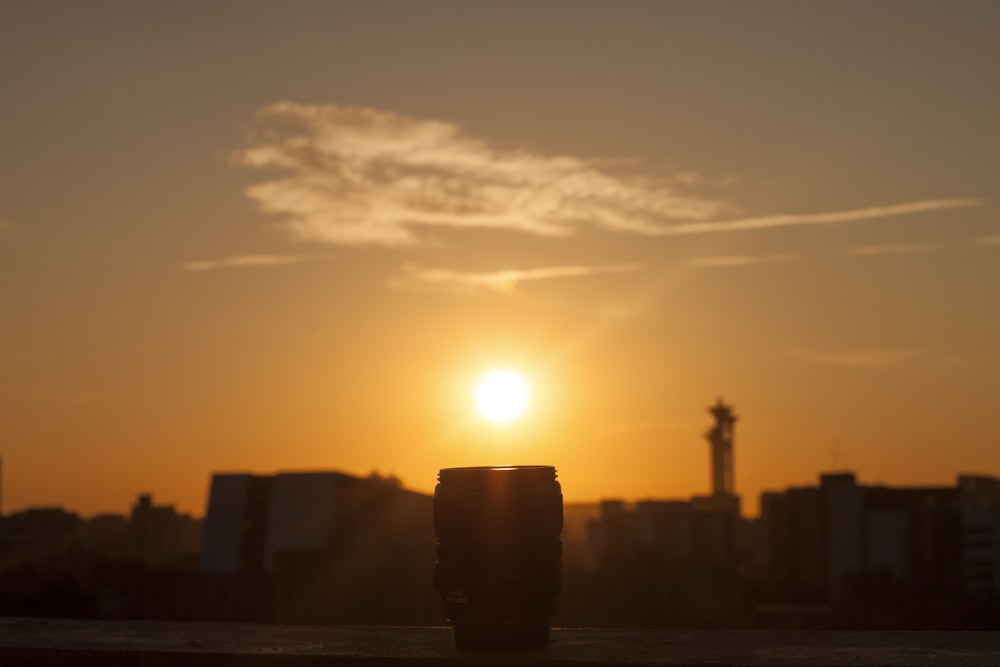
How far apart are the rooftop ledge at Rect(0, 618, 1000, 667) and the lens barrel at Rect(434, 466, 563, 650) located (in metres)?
0.19

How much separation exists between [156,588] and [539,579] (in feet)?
563

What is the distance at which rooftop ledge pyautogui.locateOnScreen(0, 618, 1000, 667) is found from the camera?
345 inches

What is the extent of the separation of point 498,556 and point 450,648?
0.77 m

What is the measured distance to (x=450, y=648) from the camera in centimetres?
948

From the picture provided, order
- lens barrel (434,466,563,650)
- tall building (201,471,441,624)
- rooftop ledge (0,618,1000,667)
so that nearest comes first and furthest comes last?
rooftop ledge (0,618,1000,667) → lens barrel (434,466,563,650) → tall building (201,471,441,624)

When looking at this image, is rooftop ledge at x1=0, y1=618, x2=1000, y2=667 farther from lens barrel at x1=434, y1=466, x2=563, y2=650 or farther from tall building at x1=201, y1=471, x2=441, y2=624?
tall building at x1=201, y1=471, x2=441, y2=624

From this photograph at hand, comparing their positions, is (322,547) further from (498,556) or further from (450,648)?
(498,556)

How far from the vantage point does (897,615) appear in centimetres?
16400

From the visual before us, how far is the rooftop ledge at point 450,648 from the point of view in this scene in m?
8.77

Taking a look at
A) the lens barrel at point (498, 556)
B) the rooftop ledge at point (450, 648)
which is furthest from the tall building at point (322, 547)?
the lens barrel at point (498, 556)

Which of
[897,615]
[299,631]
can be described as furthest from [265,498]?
[299,631]

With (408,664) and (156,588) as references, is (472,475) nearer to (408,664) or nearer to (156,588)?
(408,664)

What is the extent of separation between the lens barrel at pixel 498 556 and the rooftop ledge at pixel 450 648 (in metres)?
0.19

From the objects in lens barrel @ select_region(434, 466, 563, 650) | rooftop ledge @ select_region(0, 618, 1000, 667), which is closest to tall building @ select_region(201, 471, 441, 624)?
rooftop ledge @ select_region(0, 618, 1000, 667)
